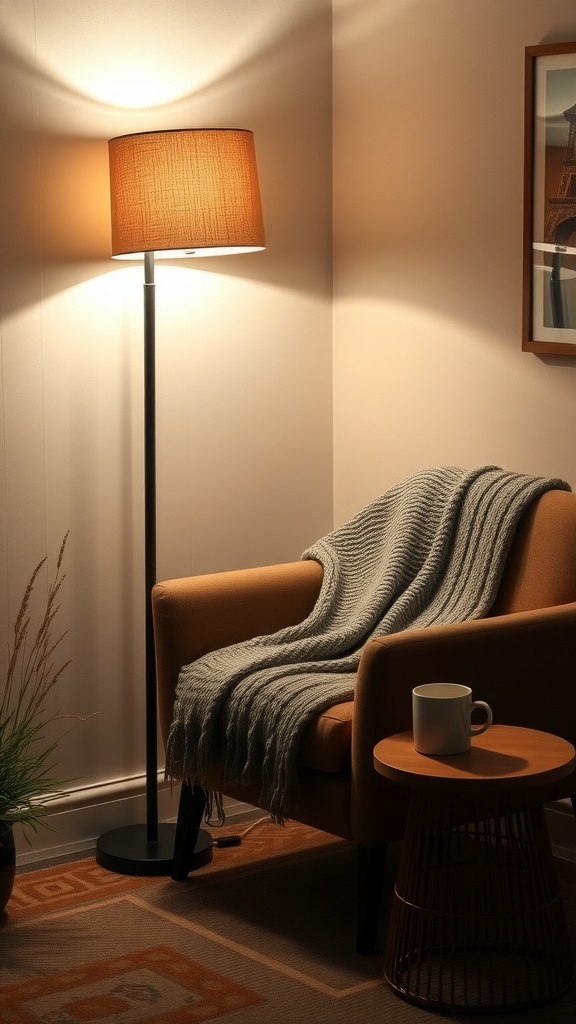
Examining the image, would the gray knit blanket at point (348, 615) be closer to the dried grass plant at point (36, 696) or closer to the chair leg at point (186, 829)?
the chair leg at point (186, 829)

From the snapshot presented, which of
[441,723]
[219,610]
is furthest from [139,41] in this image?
[441,723]

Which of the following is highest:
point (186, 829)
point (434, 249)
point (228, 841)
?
point (434, 249)

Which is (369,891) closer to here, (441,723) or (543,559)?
(441,723)

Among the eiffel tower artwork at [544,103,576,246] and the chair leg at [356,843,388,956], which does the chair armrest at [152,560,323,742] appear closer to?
the chair leg at [356,843,388,956]

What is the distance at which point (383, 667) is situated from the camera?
245 centimetres

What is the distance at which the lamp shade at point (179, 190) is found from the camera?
2.90 metres

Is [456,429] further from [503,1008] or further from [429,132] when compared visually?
[503,1008]

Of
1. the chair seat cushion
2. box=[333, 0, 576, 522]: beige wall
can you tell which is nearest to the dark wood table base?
the chair seat cushion

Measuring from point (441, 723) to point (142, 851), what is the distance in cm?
109

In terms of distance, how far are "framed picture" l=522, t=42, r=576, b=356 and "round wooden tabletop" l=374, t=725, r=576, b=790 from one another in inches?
40.4

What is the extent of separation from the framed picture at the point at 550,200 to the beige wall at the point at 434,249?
0.19ft

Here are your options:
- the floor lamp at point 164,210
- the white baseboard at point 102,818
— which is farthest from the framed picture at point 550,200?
the white baseboard at point 102,818

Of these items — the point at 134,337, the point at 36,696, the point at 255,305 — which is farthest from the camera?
the point at 255,305

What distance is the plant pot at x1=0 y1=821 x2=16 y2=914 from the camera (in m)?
2.74
